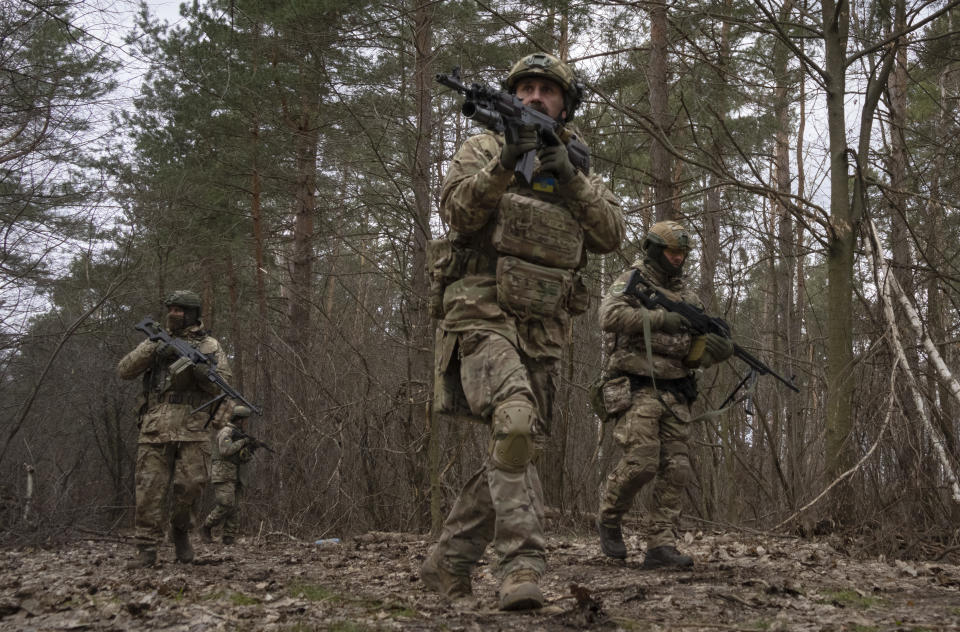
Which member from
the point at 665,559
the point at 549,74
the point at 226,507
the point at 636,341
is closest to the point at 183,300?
the point at 636,341

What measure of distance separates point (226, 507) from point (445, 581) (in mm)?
7737

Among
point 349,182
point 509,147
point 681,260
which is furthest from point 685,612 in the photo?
point 349,182

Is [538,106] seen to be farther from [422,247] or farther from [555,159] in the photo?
[422,247]

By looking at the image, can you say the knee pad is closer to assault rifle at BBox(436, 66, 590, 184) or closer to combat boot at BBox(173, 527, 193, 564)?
assault rifle at BBox(436, 66, 590, 184)

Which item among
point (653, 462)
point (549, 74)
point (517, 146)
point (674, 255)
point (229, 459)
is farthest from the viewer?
point (229, 459)

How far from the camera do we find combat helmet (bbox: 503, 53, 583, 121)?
Result: 13.4 feet

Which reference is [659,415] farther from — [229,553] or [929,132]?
[929,132]

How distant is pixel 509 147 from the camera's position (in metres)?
3.60

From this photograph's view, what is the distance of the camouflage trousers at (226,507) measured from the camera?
422 inches

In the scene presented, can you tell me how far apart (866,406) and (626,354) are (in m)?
1.78

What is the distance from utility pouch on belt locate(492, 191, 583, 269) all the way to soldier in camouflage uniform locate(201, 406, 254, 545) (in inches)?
319

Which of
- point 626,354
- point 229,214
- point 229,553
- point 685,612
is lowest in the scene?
point 229,553

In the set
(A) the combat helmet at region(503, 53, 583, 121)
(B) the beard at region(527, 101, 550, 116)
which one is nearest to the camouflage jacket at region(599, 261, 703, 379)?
(A) the combat helmet at region(503, 53, 583, 121)

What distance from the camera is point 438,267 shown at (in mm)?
4066
